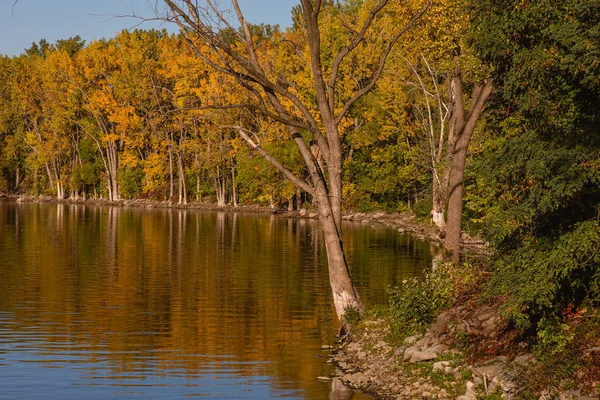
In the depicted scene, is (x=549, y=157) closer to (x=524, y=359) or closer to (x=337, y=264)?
(x=524, y=359)

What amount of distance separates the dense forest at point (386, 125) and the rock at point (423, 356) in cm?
189

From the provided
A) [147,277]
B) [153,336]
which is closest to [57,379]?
[153,336]

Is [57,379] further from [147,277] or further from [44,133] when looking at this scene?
[44,133]

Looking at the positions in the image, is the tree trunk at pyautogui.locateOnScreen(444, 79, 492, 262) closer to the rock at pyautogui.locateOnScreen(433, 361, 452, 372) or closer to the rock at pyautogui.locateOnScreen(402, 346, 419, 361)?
the rock at pyautogui.locateOnScreen(402, 346, 419, 361)

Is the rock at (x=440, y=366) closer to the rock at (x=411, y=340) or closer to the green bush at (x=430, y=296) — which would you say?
the rock at (x=411, y=340)

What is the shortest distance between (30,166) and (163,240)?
78.4m

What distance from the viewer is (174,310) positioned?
3027 cm

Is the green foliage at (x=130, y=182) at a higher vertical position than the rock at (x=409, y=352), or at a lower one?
higher

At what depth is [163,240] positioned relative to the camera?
5891 centimetres

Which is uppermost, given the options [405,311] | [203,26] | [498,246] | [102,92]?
[102,92]

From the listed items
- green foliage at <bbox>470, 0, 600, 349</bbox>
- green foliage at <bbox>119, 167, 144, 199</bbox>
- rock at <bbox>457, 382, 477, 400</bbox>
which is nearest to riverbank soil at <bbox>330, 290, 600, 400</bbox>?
rock at <bbox>457, 382, 477, 400</bbox>

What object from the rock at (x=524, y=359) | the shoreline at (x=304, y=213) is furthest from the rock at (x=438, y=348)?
the shoreline at (x=304, y=213)

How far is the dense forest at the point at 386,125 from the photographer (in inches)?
602

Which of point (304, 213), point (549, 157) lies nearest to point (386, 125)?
point (304, 213)
